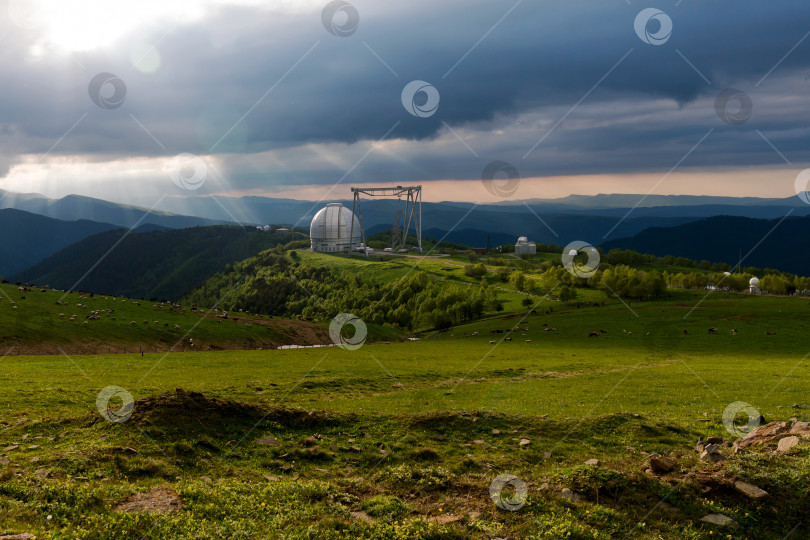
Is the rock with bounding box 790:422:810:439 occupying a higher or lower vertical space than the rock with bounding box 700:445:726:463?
higher

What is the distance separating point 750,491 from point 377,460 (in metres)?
10.4

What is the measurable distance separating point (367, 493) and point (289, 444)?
4.41 meters

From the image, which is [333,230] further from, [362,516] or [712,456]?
[362,516]

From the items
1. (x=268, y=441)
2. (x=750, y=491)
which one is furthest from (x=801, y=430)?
(x=268, y=441)

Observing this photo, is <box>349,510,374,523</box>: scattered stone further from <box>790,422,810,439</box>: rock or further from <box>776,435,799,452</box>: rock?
<box>790,422,810,439</box>: rock

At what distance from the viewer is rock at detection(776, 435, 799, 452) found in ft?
50.2

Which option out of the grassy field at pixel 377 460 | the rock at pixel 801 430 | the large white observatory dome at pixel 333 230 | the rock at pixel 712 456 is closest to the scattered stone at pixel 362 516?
the grassy field at pixel 377 460

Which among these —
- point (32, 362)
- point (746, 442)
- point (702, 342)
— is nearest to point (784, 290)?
point (702, 342)

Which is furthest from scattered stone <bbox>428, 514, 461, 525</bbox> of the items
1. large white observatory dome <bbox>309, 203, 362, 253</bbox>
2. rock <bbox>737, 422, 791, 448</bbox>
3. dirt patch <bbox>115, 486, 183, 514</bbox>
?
large white observatory dome <bbox>309, 203, 362, 253</bbox>

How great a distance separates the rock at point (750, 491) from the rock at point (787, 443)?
11.1 ft

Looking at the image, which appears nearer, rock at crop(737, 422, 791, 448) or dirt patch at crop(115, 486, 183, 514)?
dirt patch at crop(115, 486, 183, 514)

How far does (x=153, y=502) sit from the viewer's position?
38.9 feet

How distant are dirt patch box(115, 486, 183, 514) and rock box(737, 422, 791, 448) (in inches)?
687

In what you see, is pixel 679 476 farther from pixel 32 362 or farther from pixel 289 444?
pixel 32 362
